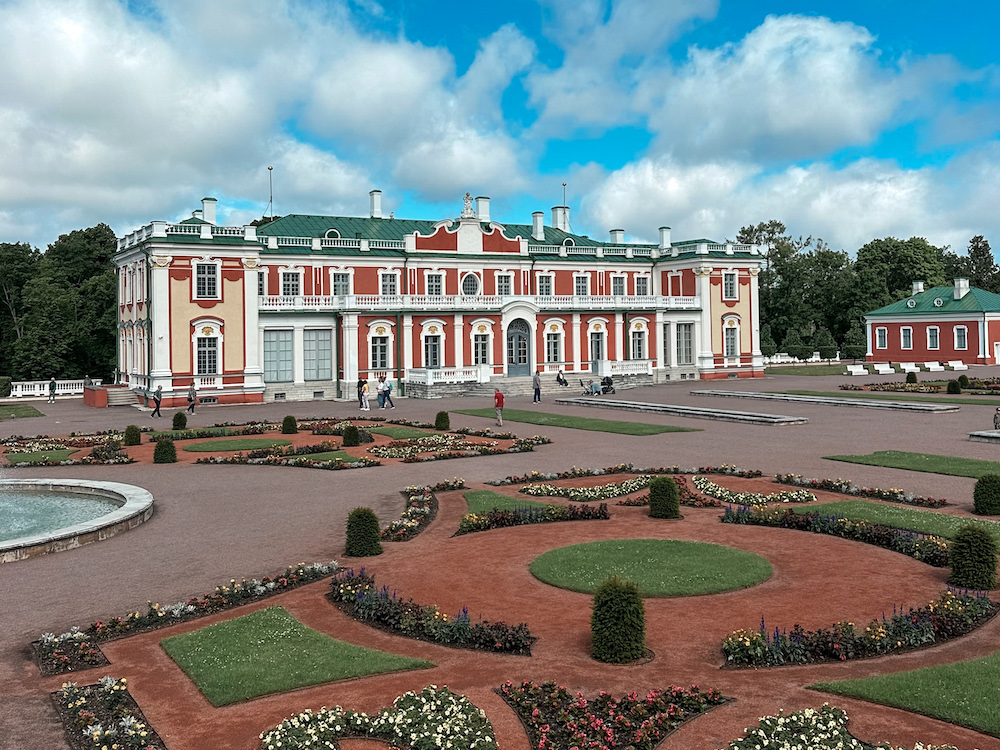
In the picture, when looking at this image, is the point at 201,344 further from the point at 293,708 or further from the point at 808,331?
the point at 808,331

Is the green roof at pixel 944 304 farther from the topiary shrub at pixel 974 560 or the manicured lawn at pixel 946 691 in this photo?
the manicured lawn at pixel 946 691

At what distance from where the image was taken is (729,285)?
60.8 m

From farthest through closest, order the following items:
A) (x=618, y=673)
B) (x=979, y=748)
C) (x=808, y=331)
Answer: (x=808, y=331), (x=618, y=673), (x=979, y=748)

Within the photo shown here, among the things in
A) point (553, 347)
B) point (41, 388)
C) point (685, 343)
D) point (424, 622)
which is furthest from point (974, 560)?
point (41, 388)

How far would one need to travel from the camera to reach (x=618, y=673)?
9125mm

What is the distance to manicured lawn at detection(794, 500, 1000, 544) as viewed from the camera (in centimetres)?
1459

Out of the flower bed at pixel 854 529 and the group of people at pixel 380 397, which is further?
the group of people at pixel 380 397

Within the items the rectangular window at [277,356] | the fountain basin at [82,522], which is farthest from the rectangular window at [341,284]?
the fountain basin at [82,522]

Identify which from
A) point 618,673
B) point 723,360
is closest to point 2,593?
point 618,673

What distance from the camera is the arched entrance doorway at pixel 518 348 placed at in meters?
54.3

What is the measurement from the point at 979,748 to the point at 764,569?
5524 millimetres

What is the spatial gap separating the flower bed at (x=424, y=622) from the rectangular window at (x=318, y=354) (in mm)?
38009

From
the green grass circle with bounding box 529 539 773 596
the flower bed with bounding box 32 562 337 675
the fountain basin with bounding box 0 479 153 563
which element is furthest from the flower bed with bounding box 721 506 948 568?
the fountain basin with bounding box 0 479 153 563

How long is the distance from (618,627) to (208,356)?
40245 millimetres
